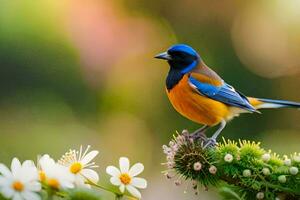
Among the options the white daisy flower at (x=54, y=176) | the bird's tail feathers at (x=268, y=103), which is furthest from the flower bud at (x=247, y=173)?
the bird's tail feathers at (x=268, y=103)

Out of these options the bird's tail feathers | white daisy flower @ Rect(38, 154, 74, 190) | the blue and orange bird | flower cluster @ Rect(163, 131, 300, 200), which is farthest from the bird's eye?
white daisy flower @ Rect(38, 154, 74, 190)

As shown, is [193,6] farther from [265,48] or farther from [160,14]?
[265,48]

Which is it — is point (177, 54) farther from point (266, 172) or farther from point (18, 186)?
point (18, 186)

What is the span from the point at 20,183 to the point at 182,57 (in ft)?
3.01

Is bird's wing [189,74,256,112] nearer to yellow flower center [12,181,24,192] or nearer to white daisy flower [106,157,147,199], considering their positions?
white daisy flower [106,157,147,199]

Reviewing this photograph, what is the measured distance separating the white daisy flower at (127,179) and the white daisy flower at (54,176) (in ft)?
Answer: 0.29

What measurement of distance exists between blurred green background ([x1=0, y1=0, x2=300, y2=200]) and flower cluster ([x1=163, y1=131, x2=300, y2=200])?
208 centimetres

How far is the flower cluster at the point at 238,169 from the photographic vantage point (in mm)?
904

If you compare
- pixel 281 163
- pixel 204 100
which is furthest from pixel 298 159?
pixel 204 100

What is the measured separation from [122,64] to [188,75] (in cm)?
185

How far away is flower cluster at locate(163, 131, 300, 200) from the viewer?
90cm

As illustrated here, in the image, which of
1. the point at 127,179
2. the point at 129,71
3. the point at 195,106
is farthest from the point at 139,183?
the point at 129,71

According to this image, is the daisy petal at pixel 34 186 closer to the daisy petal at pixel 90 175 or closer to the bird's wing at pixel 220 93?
the daisy petal at pixel 90 175

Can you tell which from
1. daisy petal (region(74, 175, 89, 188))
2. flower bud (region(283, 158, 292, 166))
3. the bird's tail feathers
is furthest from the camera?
the bird's tail feathers
